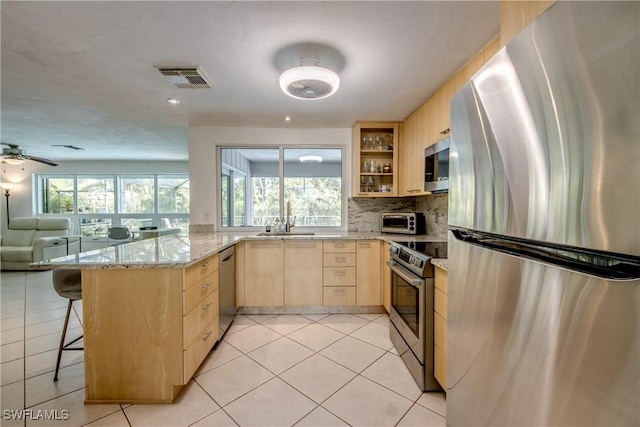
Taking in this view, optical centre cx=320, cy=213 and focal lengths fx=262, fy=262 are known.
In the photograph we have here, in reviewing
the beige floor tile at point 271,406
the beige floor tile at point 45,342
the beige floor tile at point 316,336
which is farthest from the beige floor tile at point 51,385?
the beige floor tile at point 316,336

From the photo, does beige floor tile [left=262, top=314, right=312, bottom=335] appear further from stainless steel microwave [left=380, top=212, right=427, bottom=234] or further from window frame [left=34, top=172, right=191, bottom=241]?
window frame [left=34, top=172, right=191, bottom=241]

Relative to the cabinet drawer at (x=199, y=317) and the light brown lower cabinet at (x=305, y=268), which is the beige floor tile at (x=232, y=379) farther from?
the light brown lower cabinet at (x=305, y=268)

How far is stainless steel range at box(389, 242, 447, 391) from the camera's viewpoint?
1.68 m

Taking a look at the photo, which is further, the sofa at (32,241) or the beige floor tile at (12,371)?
the sofa at (32,241)

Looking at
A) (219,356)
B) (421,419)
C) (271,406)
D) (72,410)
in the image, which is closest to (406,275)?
(421,419)

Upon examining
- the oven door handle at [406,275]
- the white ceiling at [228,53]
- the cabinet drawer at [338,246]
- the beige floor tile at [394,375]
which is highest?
the white ceiling at [228,53]

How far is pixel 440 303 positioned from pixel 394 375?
2.27 feet

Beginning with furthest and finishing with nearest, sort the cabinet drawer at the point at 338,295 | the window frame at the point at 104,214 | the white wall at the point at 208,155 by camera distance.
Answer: the window frame at the point at 104,214, the white wall at the point at 208,155, the cabinet drawer at the point at 338,295

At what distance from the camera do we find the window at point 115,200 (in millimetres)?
6266

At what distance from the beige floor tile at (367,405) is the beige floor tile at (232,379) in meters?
0.53

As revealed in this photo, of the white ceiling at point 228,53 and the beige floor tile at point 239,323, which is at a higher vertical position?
the white ceiling at point 228,53

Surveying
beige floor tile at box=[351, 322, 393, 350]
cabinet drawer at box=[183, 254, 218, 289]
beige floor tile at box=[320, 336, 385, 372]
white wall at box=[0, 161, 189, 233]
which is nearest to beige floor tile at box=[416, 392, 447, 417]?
beige floor tile at box=[320, 336, 385, 372]

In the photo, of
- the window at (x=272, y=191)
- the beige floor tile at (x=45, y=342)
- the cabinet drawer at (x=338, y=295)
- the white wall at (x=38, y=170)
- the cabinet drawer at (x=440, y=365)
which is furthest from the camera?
the white wall at (x=38, y=170)

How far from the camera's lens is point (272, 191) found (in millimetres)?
3828
